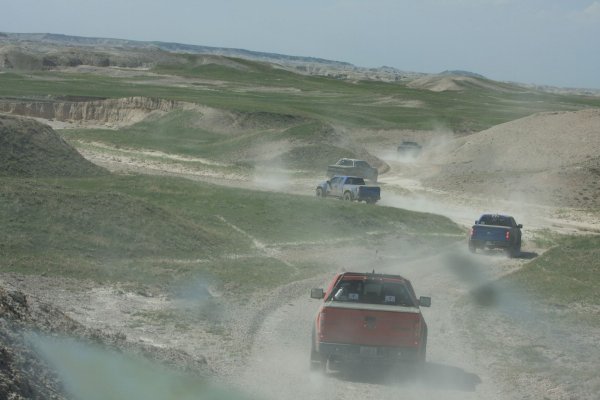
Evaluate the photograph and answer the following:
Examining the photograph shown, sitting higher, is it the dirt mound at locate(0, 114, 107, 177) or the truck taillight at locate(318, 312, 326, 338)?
the truck taillight at locate(318, 312, 326, 338)

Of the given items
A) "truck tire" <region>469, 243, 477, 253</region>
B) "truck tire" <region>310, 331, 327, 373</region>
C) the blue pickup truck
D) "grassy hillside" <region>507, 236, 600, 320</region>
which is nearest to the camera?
"truck tire" <region>310, 331, 327, 373</region>

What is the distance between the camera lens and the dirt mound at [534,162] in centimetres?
5691

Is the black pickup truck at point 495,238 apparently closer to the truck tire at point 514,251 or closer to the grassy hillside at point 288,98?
the truck tire at point 514,251

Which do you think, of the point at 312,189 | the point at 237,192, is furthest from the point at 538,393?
the point at 312,189

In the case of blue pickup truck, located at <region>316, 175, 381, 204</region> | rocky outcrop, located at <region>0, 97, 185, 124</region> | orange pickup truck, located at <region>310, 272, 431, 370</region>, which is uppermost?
orange pickup truck, located at <region>310, 272, 431, 370</region>

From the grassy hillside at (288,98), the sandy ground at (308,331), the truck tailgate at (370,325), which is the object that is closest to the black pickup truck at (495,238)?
the sandy ground at (308,331)

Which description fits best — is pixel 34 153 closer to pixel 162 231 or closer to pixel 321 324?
pixel 162 231

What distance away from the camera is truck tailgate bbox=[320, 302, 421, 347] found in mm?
14953

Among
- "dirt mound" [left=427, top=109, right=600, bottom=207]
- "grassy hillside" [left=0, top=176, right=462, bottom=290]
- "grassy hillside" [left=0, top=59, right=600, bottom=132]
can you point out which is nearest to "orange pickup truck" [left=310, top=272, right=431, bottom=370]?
"grassy hillside" [left=0, top=176, right=462, bottom=290]

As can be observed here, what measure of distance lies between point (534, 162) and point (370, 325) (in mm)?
51184

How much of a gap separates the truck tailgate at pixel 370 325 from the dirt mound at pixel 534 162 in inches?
1661

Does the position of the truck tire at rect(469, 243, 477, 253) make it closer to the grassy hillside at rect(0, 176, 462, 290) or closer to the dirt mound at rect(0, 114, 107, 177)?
the grassy hillside at rect(0, 176, 462, 290)

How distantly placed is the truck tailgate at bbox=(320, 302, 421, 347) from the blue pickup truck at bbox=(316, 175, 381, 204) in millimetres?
33924

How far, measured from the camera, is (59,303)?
63.2 feet
